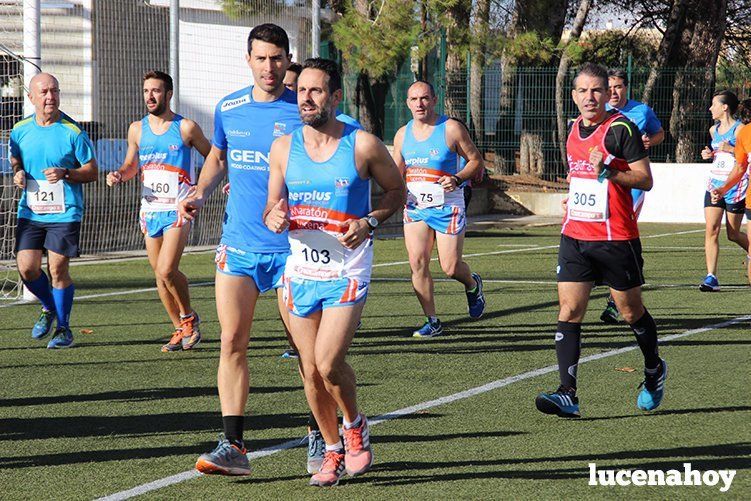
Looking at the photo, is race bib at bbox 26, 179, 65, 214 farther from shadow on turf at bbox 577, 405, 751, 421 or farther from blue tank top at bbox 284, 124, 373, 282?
shadow on turf at bbox 577, 405, 751, 421

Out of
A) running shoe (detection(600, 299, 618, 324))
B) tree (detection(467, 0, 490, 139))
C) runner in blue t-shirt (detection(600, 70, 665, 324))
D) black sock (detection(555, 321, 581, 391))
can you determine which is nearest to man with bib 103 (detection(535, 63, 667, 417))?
black sock (detection(555, 321, 581, 391))

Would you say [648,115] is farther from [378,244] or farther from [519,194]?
[519,194]

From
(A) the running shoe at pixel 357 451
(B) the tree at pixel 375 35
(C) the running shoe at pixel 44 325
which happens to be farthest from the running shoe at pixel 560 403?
(B) the tree at pixel 375 35

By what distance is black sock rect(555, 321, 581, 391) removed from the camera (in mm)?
7684

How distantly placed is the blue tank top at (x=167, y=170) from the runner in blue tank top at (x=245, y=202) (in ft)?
11.2

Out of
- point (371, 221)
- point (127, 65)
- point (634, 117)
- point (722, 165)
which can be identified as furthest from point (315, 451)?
point (127, 65)

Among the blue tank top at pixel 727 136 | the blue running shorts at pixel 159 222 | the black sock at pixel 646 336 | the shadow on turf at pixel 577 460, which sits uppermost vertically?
the blue tank top at pixel 727 136

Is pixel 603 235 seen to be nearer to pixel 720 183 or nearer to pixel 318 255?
pixel 318 255

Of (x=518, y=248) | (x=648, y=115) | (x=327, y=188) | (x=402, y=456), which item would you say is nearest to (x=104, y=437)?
(x=402, y=456)

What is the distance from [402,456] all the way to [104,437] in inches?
68.8

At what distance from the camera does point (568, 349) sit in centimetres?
777

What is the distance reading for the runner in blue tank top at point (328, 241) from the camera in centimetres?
596

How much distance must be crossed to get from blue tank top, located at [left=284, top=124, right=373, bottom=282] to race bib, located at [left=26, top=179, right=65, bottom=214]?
199 inches

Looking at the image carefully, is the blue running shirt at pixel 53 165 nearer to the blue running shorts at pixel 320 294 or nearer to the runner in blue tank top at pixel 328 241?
the runner in blue tank top at pixel 328 241
